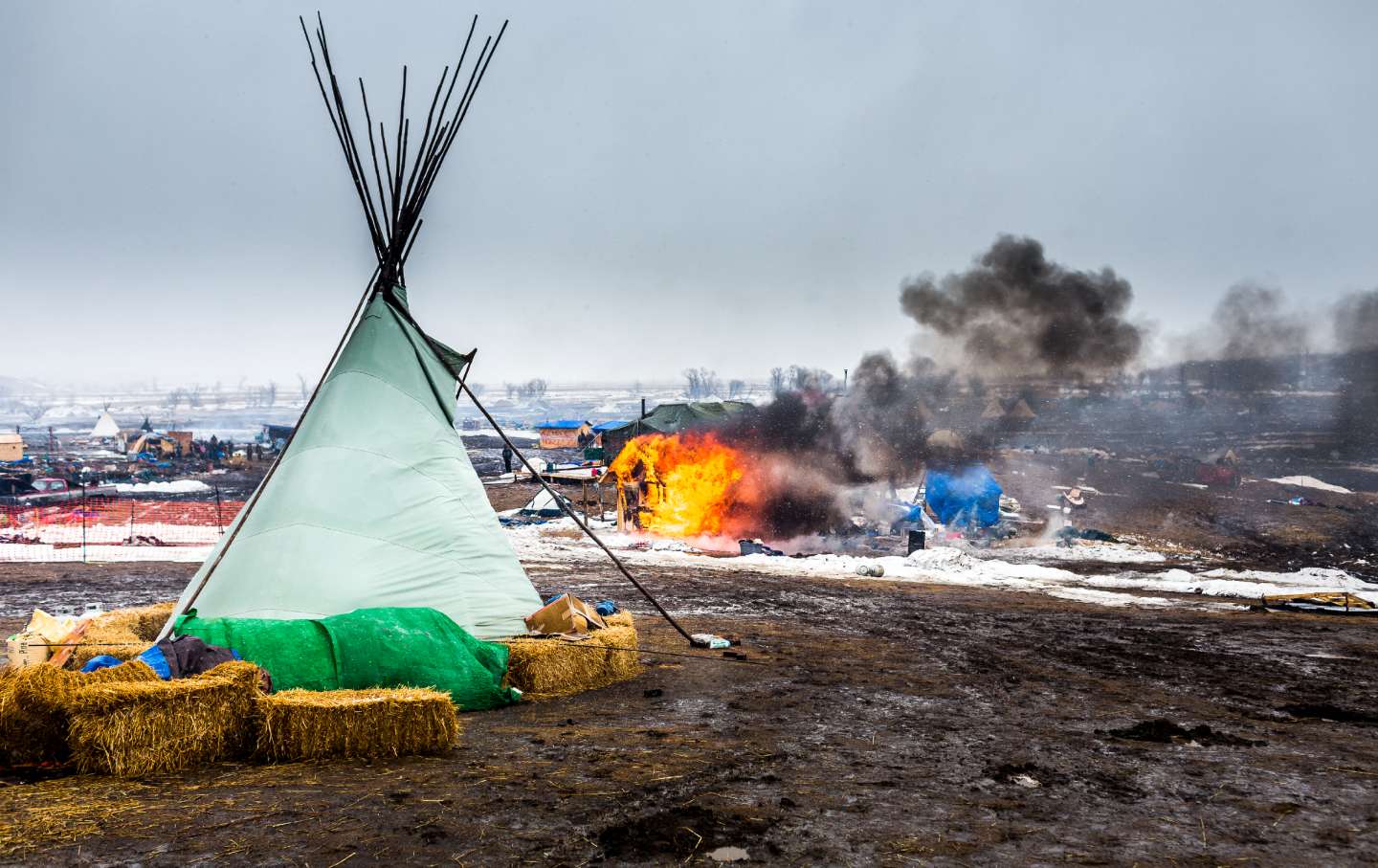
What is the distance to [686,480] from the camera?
2700cm

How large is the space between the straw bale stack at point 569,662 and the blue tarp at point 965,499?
1949 cm

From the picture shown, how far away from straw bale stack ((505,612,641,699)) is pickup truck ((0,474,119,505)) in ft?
94.1

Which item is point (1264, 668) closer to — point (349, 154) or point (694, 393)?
point (349, 154)

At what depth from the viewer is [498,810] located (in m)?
4.95

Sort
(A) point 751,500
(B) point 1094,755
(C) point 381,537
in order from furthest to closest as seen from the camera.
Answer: (A) point 751,500
(C) point 381,537
(B) point 1094,755

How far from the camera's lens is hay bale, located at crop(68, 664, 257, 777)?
526cm

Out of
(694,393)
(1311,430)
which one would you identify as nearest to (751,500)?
(1311,430)

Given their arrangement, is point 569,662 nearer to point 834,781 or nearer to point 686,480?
point 834,781

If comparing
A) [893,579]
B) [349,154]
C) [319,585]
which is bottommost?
[893,579]

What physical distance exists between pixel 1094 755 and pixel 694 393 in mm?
163327

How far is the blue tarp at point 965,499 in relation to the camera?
85.8ft

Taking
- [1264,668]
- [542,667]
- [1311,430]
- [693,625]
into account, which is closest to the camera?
[542,667]

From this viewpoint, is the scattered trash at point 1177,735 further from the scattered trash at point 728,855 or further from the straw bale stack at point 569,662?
the straw bale stack at point 569,662

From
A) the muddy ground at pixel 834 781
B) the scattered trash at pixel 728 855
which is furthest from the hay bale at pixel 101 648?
the scattered trash at pixel 728 855
